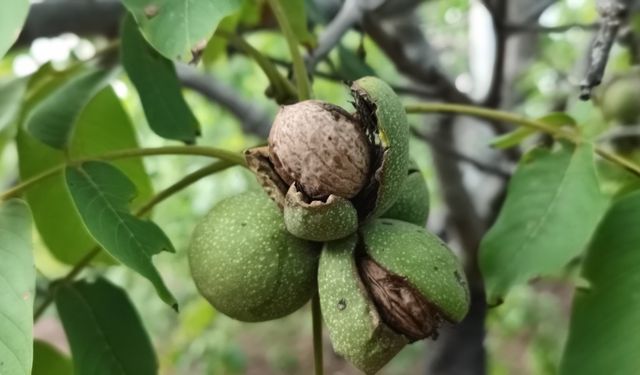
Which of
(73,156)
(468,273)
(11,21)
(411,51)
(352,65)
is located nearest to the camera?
(11,21)

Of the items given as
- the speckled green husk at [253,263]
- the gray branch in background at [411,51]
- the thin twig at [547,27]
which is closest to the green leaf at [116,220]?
the speckled green husk at [253,263]

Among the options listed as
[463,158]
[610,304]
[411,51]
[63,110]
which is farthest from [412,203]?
[411,51]

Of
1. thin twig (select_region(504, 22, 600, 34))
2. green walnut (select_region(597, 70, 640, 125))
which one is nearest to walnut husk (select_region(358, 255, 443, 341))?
thin twig (select_region(504, 22, 600, 34))

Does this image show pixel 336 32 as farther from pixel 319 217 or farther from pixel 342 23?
pixel 319 217

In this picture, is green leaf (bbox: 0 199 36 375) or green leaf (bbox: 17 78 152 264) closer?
green leaf (bbox: 0 199 36 375)

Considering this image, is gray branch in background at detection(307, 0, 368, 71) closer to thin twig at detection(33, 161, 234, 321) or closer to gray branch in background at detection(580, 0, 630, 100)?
thin twig at detection(33, 161, 234, 321)

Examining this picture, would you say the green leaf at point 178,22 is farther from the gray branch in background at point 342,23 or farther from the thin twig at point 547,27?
the thin twig at point 547,27

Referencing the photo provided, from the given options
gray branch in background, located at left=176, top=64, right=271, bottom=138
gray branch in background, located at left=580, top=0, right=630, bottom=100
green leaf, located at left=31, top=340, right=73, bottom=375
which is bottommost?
gray branch in background, located at left=176, top=64, right=271, bottom=138
